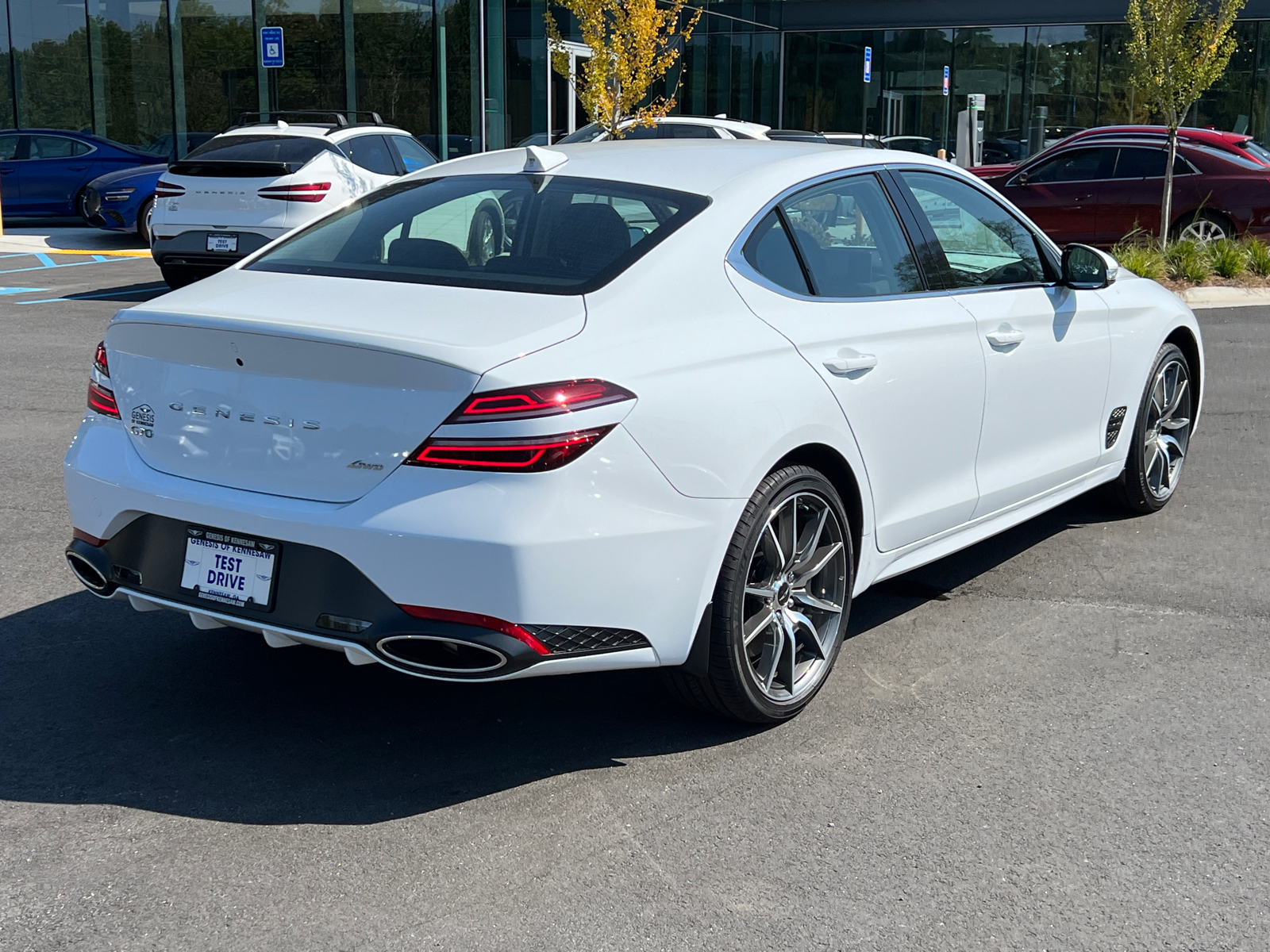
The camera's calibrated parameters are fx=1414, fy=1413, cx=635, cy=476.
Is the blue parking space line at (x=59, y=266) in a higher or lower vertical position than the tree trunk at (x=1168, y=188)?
lower


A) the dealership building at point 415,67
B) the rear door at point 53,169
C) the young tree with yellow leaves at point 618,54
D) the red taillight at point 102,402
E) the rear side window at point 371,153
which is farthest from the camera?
the dealership building at point 415,67

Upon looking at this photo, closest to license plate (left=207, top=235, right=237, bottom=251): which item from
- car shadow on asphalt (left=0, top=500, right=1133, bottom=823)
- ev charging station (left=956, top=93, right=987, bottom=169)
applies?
car shadow on asphalt (left=0, top=500, right=1133, bottom=823)

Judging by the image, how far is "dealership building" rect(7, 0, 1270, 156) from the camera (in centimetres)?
2502

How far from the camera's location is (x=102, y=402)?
396 cm

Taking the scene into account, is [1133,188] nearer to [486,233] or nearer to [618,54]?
[618,54]

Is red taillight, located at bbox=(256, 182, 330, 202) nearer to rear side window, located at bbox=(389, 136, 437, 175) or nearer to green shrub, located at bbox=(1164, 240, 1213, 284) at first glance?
rear side window, located at bbox=(389, 136, 437, 175)

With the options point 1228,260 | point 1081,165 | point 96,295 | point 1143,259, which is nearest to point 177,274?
point 96,295

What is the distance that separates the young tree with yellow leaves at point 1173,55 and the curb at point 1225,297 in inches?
54.0

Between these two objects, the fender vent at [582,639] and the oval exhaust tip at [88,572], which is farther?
the oval exhaust tip at [88,572]

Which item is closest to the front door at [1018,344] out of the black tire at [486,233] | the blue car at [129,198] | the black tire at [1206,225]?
the black tire at [486,233]

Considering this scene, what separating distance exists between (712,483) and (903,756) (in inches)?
38.0

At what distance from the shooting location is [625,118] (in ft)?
Result: 69.3

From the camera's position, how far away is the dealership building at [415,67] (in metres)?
25.0

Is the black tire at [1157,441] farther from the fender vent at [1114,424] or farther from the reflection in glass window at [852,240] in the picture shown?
the reflection in glass window at [852,240]
